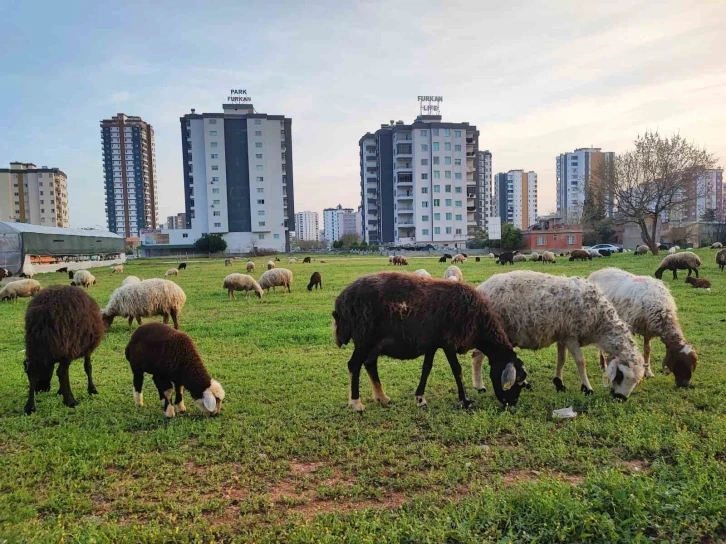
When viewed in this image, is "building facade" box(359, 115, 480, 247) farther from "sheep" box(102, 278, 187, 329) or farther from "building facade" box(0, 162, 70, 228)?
"building facade" box(0, 162, 70, 228)

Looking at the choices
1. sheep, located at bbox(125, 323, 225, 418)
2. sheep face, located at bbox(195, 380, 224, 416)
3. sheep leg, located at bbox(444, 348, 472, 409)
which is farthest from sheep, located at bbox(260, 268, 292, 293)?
sheep leg, located at bbox(444, 348, 472, 409)

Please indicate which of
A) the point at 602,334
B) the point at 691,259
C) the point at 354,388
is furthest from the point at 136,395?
the point at 691,259

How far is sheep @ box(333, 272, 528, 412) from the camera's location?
6.27 m

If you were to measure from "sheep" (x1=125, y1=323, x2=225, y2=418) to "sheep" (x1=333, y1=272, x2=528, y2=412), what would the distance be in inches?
78.4

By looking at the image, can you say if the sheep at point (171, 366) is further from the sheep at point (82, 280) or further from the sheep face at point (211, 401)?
the sheep at point (82, 280)

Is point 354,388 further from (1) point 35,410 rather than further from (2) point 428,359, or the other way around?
(1) point 35,410

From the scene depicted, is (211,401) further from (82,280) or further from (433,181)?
(433,181)

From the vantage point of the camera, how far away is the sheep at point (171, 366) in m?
6.24

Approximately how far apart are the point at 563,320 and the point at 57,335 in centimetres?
767

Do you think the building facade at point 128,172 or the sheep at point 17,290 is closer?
the sheep at point 17,290

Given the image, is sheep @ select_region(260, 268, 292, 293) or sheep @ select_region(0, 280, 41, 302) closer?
sheep @ select_region(0, 280, 41, 302)

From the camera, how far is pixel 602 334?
6.89 m

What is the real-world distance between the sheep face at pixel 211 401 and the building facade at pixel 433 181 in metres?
79.8

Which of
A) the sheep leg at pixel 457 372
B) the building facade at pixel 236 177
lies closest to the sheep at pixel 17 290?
the sheep leg at pixel 457 372
